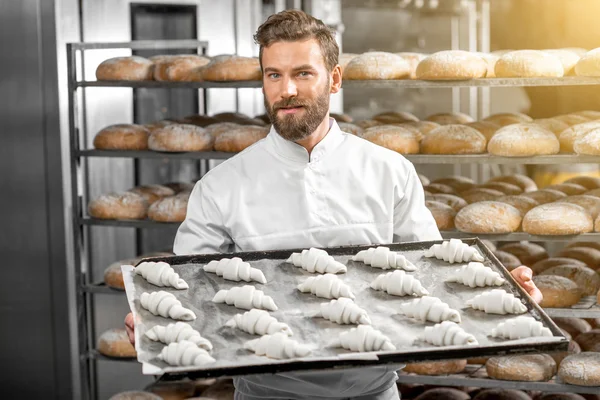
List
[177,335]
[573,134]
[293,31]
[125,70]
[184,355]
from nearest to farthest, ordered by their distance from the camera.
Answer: [184,355] → [177,335] → [293,31] → [573,134] → [125,70]

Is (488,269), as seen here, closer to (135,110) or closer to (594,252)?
(594,252)

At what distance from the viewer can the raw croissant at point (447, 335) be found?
1627 millimetres

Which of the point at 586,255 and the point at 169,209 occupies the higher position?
the point at 169,209

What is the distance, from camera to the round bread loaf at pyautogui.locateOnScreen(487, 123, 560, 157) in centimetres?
325

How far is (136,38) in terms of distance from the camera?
4.37m

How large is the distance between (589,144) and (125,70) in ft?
6.37

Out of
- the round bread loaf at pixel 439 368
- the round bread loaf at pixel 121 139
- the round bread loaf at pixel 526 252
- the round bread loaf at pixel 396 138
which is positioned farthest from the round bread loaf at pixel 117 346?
the round bread loaf at pixel 526 252

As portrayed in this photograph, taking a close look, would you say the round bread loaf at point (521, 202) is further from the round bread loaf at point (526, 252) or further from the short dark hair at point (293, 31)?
the short dark hair at point (293, 31)

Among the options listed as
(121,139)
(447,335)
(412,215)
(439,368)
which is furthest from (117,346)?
(447,335)

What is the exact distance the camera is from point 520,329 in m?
1.65

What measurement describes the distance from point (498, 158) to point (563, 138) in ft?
0.93

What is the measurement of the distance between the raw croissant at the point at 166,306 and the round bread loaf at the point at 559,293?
5.93ft

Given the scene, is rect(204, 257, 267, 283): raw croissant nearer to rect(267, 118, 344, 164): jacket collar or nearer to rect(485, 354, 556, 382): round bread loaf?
rect(267, 118, 344, 164): jacket collar

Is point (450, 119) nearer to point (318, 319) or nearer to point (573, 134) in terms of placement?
point (573, 134)
